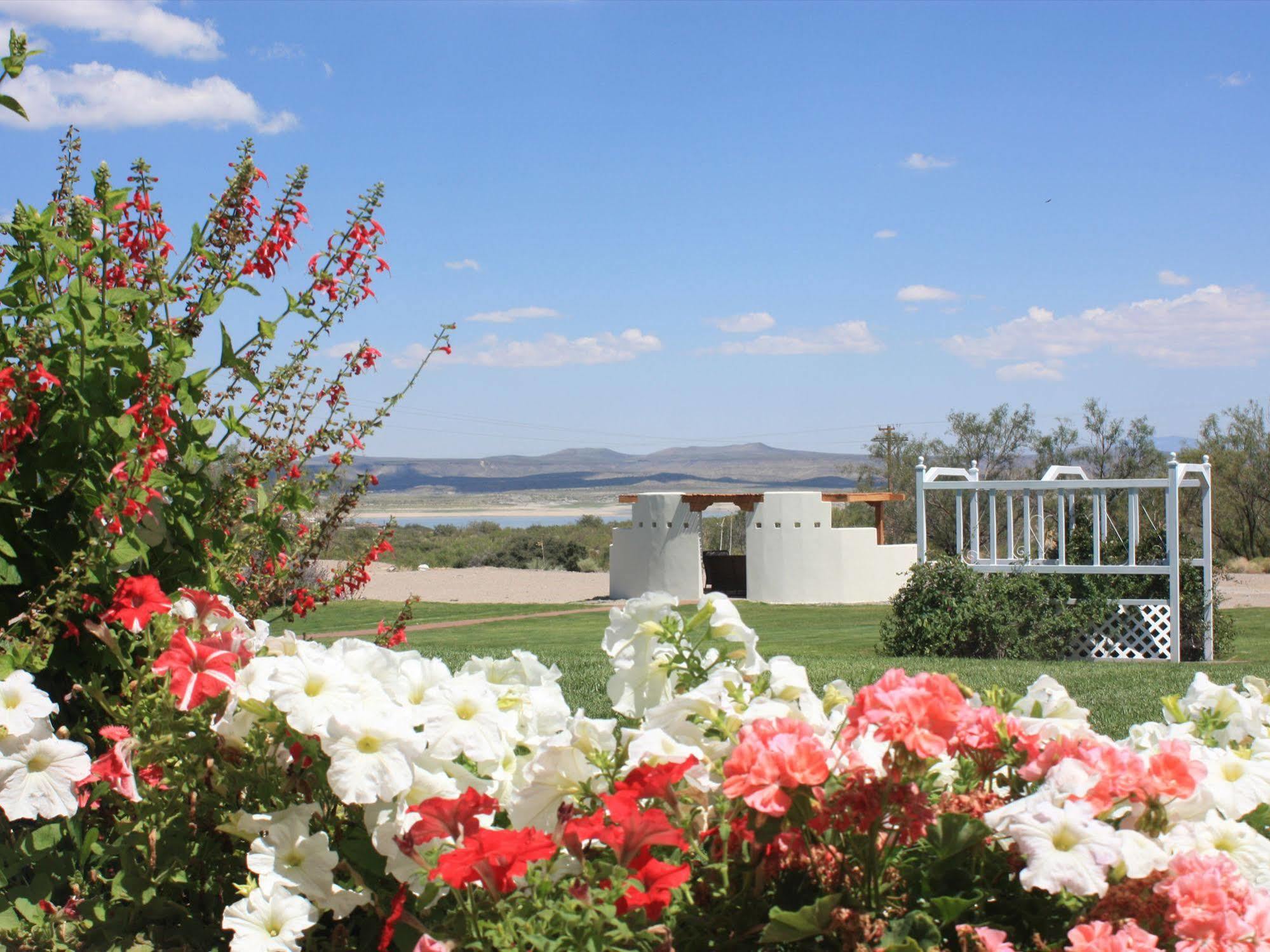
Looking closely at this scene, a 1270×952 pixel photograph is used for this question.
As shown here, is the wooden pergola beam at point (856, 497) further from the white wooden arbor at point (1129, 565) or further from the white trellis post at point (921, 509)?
the white wooden arbor at point (1129, 565)

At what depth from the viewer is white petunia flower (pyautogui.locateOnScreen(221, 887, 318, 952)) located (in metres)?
1.54

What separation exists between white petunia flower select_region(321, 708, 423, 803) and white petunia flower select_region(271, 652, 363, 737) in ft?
0.11

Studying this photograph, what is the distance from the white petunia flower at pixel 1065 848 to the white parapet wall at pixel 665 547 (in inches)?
679

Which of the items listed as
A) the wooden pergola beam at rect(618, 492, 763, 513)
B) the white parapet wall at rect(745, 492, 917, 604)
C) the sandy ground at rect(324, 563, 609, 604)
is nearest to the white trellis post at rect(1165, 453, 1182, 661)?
the white parapet wall at rect(745, 492, 917, 604)

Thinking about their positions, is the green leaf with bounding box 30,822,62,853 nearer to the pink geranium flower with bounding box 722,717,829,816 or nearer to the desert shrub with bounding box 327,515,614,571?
the pink geranium flower with bounding box 722,717,829,816

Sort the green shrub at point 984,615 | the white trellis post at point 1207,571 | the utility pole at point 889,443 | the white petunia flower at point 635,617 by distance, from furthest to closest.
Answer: the utility pole at point 889,443
the white trellis post at point 1207,571
the green shrub at point 984,615
the white petunia flower at point 635,617

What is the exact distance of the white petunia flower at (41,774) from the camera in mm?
1750

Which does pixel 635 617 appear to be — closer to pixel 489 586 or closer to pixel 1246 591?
pixel 489 586

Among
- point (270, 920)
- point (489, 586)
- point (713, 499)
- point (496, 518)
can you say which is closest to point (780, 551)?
point (713, 499)

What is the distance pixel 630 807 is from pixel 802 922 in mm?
242

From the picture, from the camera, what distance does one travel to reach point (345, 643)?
181cm

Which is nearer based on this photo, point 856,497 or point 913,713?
point 913,713

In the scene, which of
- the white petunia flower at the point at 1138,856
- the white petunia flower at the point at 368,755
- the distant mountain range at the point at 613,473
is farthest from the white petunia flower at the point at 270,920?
the distant mountain range at the point at 613,473

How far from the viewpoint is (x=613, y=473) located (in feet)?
487
